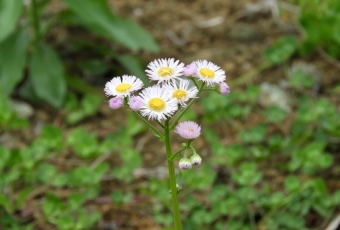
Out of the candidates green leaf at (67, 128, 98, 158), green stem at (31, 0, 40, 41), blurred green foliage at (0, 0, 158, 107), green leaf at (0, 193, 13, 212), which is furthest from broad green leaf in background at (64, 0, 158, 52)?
green leaf at (0, 193, 13, 212)

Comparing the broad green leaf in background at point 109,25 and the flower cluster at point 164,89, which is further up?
the broad green leaf in background at point 109,25

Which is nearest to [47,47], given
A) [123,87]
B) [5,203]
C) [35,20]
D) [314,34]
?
[35,20]

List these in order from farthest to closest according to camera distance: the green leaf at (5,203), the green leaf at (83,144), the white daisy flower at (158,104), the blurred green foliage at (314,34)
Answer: the blurred green foliage at (314,34) → the green leaf at (83,144) → the green leaf at (5,203) → the white daisy flower at (158,104)

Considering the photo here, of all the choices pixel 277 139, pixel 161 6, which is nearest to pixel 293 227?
pixel 277 139

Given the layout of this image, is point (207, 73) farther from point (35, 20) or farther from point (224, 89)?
point (35, 20)

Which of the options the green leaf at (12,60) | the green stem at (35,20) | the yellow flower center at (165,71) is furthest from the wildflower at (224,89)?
the green stem at (35,20)

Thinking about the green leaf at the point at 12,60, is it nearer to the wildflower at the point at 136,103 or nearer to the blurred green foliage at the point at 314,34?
the blurred green foliage at the point at 314,34
